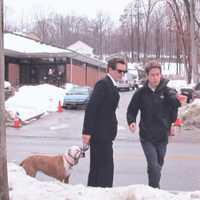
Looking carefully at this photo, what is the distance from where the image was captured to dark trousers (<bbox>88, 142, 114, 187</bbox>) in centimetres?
712

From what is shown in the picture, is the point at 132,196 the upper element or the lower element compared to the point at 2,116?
lower

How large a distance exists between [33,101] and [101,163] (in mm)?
29016

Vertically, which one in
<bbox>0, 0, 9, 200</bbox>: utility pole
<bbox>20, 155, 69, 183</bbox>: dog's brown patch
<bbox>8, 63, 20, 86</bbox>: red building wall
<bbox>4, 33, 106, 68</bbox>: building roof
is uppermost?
<bbox>4, 33, 106, 68</bbox>: building roof

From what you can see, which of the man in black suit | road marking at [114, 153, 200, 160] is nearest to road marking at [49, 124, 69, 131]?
road marking at [114, 153, 200, 160]

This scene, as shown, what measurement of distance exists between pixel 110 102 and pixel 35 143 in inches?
381

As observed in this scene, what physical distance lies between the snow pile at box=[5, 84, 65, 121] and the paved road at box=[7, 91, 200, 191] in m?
3.07

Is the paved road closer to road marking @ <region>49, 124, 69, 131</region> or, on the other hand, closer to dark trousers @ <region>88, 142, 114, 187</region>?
road marking @ <region>49, 124, 69, 131</region>

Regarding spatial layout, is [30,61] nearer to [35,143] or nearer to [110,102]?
[35,143]

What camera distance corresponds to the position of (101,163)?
23.4ft

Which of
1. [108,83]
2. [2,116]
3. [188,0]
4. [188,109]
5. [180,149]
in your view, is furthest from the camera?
[188,0]

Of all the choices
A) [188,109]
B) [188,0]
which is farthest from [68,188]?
[188,0]

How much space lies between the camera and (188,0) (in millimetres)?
39406

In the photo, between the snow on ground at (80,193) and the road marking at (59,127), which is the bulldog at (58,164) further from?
the road marking at (59,127)

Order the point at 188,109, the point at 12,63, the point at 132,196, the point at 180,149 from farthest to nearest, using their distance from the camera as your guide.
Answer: the point at 12,63
the point at 188,109
the point at 180,149
the point at 132,196
